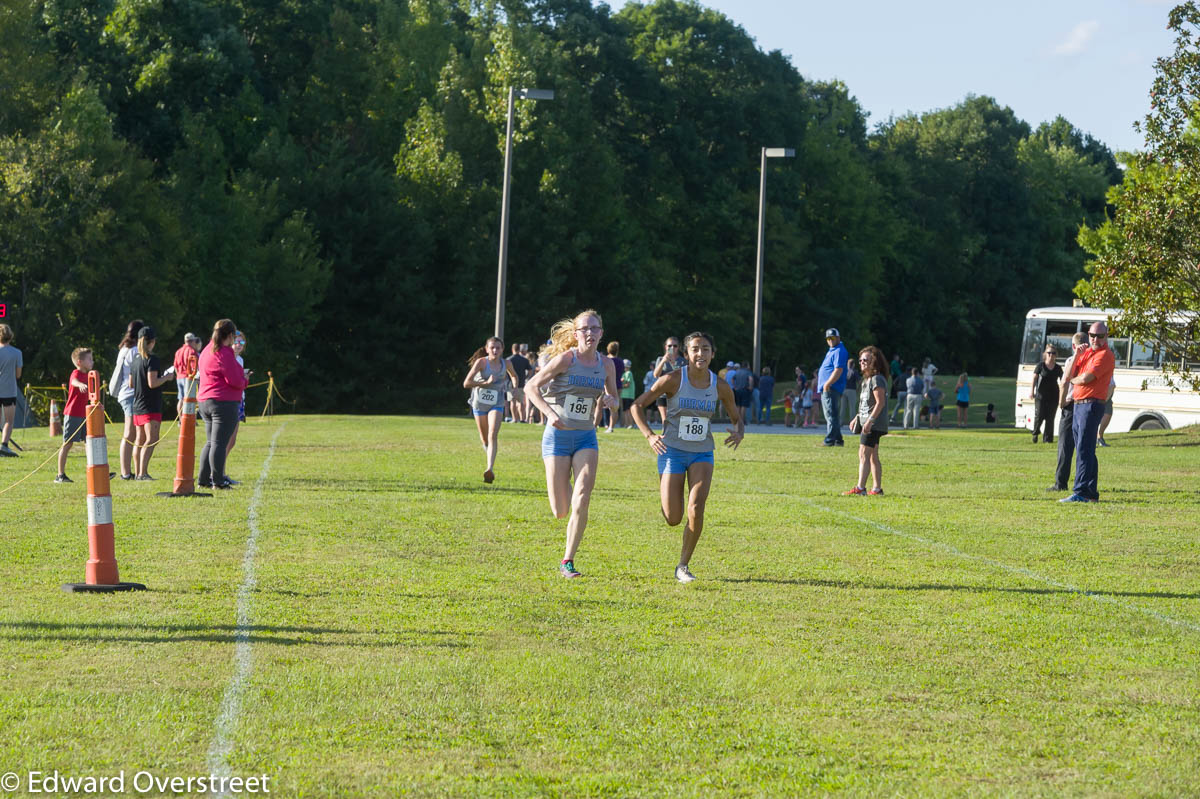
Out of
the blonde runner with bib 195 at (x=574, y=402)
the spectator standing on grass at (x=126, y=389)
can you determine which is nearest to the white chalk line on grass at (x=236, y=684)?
the blonde runner with bib 195 at (x=574, y=402)

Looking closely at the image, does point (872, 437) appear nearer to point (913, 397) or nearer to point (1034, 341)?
point (913, 397)

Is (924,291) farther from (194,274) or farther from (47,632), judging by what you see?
(47,632)

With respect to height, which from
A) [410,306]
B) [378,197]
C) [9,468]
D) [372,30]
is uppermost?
[372,30]

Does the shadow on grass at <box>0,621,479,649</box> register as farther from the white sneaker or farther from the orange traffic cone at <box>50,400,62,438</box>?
the orange traffic cone at <box>50,400,62,438</box>

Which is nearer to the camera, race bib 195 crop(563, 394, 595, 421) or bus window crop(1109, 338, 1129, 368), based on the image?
race bib 195 crop(563, 394, 595, 421)

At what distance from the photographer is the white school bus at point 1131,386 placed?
34688 millimetres

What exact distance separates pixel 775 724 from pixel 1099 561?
21.0 ft

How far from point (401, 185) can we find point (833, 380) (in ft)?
107

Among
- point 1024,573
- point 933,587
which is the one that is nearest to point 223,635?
point 933,587

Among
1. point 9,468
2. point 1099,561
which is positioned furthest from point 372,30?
point 1099,561

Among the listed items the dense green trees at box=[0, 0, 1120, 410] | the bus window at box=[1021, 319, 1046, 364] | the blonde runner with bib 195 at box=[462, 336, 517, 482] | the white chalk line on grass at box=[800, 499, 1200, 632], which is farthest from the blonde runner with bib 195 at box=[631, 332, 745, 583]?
the dense green trees at box=[0, 0, 1120, 410]

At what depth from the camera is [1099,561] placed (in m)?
11.7

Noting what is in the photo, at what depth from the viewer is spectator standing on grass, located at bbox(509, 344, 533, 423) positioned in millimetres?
32050

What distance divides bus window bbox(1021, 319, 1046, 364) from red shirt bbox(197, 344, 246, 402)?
29509 millimetres
